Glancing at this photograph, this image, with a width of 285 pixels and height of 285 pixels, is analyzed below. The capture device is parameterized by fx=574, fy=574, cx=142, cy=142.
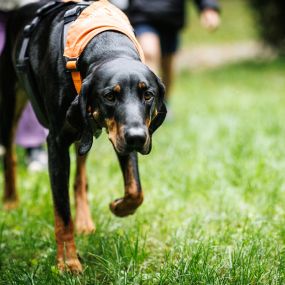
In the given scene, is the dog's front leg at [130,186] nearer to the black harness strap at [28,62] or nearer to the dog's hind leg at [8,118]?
the black harness strap at [28,62]

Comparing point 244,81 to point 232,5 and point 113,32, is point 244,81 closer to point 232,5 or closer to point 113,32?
point 113,32

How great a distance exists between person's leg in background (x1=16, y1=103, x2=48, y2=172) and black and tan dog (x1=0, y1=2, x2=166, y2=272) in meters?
1.28

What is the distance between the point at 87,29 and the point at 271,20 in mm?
10946

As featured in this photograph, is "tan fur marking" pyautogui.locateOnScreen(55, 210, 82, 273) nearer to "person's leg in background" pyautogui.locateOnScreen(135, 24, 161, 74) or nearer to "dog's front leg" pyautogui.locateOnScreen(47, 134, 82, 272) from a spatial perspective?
"dog's front leg" pyautogui.locateOnScreen(47, 134, 82, 272)

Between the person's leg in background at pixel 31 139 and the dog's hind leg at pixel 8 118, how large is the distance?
891mm

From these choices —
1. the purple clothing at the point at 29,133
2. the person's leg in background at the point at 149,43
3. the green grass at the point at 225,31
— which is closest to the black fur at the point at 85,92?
the purple clothing at the point at 29,133

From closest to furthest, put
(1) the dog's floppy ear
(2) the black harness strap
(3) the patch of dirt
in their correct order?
(1) the dog's floppy ear, (2) the black harness strap, (3) the patch of dirt

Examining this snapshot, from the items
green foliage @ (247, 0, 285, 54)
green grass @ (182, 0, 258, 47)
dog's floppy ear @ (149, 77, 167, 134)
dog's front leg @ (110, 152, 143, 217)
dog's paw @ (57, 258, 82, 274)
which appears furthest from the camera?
green grass @ (182, 0, 258, 47)

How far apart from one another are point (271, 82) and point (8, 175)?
7453 millimetres

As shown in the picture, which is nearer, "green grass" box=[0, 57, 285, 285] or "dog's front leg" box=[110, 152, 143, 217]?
"green grass" box=[0, 57, 285, 285]

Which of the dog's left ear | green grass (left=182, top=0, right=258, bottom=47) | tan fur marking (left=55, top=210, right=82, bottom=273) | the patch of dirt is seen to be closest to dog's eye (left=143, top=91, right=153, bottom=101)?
the dog's left ear

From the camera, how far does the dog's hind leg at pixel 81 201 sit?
11.6 feet

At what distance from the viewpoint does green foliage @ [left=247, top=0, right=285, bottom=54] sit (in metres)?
12.8

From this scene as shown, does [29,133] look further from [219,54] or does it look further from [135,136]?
[219,54]
